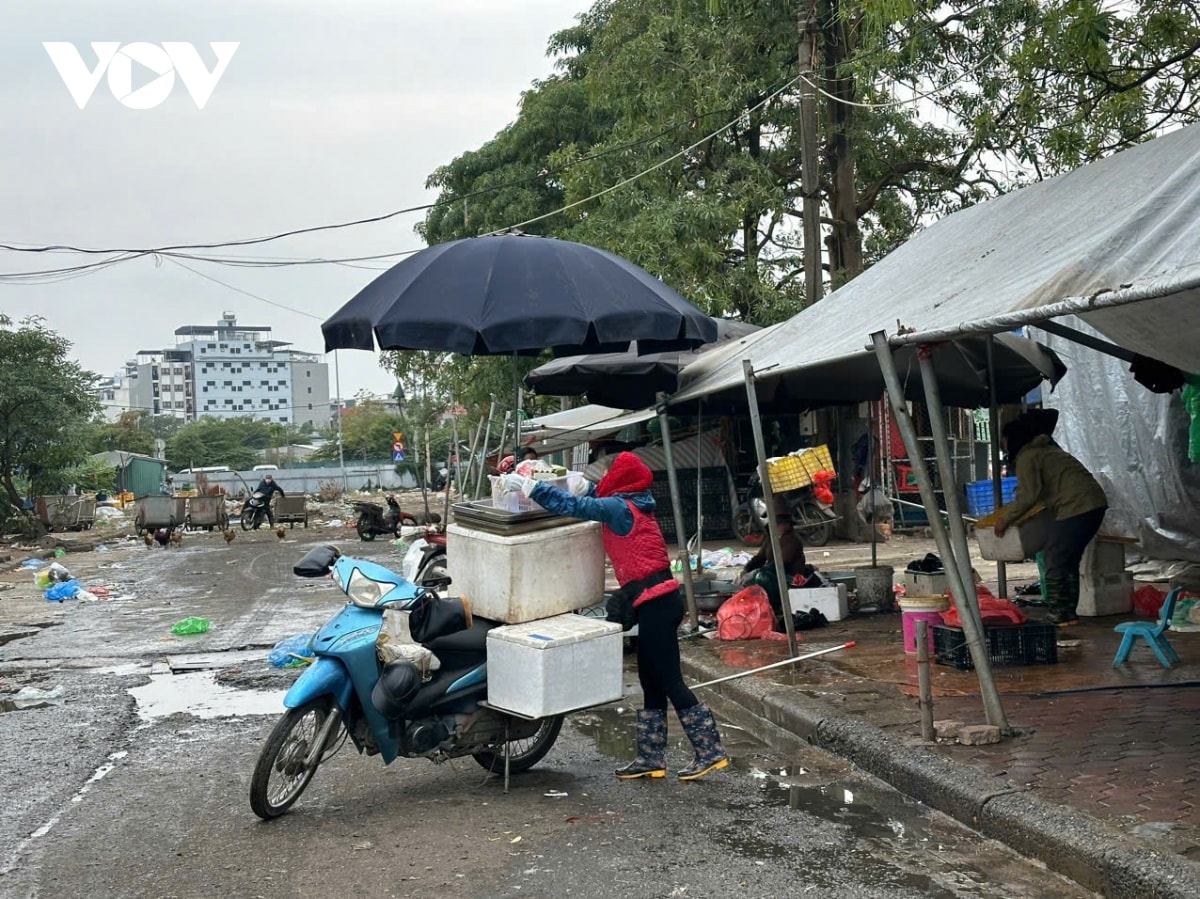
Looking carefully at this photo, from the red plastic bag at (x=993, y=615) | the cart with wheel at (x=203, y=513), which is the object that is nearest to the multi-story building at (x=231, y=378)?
the cart with wheel at (x=203, y=513)

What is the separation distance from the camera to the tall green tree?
97.1 ft

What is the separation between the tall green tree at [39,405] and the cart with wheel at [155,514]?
8.71 feet

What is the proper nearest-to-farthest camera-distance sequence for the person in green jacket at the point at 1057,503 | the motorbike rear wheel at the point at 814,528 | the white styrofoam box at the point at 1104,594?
the person in green jacket at the point at 1057,503, the white styrofoam box at the point at 1104,594, the motorbike rear wheel at the point at 814,528

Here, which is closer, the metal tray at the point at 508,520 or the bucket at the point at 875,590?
the metal tray at the point at 508,520

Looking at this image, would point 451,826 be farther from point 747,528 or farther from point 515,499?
point 747,528

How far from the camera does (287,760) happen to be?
230 inches

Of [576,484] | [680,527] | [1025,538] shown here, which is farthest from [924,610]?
[576,484]

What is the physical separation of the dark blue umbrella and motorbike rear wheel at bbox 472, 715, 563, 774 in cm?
251

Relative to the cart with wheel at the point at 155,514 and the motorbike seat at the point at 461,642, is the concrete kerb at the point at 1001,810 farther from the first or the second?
the cart with wheel at the point at 155,514

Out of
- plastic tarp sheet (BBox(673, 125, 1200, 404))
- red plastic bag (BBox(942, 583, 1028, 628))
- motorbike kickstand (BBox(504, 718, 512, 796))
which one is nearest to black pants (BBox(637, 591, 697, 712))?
motorbike kickstand (BBox(504, 718, 512, 796))

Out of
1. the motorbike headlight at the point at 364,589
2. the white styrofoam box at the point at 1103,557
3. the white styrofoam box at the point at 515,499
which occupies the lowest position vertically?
the white styrofoam box at the point at 1103,557

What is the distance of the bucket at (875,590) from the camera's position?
11977mm

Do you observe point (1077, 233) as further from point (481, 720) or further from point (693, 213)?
point (693, 213)

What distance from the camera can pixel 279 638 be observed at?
12328mm
